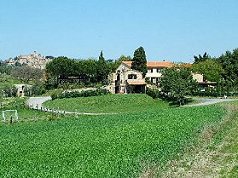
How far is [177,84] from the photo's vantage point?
77688 mm

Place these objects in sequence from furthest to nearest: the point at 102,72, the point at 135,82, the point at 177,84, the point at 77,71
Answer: the point at 77,71 < the point at 102,72 < the point at 135,82 < the point at 177,84

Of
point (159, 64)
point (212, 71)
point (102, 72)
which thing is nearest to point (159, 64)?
point (159, 64)

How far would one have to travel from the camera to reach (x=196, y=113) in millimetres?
52625

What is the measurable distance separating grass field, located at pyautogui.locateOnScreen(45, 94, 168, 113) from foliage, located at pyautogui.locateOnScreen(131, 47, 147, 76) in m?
18.0

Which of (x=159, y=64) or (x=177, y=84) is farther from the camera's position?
(x=159, y=64)

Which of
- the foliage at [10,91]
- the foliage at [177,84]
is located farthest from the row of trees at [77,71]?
the foliage at [177,84]

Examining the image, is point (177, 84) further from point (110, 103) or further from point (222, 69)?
point (222, 69)

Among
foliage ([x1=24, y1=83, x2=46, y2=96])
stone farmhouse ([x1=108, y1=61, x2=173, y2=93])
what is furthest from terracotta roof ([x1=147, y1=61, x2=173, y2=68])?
foliage ([x1=24, y1=83, x2=46, y2=96])

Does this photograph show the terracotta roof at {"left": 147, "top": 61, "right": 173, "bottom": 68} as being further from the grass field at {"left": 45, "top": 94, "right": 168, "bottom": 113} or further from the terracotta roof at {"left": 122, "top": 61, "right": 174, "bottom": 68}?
the grass field at {"left": 45, "top": 94, "right": 168, "bottom": 113}

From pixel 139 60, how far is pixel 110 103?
24.2 metres

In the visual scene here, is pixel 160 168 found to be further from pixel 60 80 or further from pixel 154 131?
pixel 60 80

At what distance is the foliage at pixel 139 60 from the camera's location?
102 metres

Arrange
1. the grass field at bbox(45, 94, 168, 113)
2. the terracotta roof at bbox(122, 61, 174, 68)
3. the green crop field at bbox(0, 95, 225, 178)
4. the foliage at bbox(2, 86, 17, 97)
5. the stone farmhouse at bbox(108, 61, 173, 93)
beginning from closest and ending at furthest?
the green crop field at bbox(0, 95, 225, 178) < the grass field at bbox(45, 94, 168, 113) < the stone farmhouse at bbox(108, 61, 173, 93) < the foliage at bbox(2, 86, 17, 97) < the terracotta roof at bbox(122, 61, 174, 68)

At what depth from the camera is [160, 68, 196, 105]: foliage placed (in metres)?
77.6
